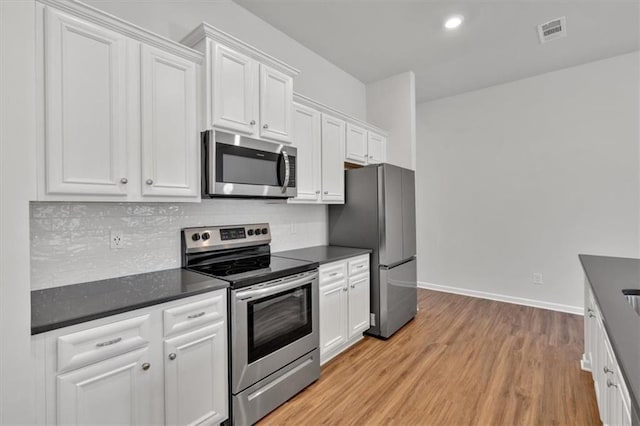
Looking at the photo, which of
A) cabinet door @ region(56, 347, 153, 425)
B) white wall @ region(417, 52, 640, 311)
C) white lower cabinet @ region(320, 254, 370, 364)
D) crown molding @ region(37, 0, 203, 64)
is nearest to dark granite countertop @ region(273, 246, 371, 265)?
white lower cabinet @ region(320, 254, 370, 364)

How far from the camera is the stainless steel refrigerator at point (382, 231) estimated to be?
3.04 metres

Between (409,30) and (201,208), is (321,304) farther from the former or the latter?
(409,30)

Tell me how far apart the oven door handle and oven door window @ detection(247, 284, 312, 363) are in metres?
0.04

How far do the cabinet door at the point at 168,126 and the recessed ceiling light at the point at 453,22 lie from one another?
2.30 metres

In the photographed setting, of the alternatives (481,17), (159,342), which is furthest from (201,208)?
(481,17)

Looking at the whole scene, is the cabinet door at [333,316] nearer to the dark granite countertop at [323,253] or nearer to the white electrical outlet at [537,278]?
the dark granite countertop at [323,253]

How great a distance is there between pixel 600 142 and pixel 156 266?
4787 millimetres

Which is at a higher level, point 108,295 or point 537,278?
point 108,295

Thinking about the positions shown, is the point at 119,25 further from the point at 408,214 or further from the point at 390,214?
the point at 408,214

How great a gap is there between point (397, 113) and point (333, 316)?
2.73m

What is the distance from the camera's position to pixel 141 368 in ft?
4.71

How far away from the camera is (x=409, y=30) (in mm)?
2961

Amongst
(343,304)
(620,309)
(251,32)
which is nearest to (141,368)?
(343,304)

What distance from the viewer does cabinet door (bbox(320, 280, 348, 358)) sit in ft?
8.24
